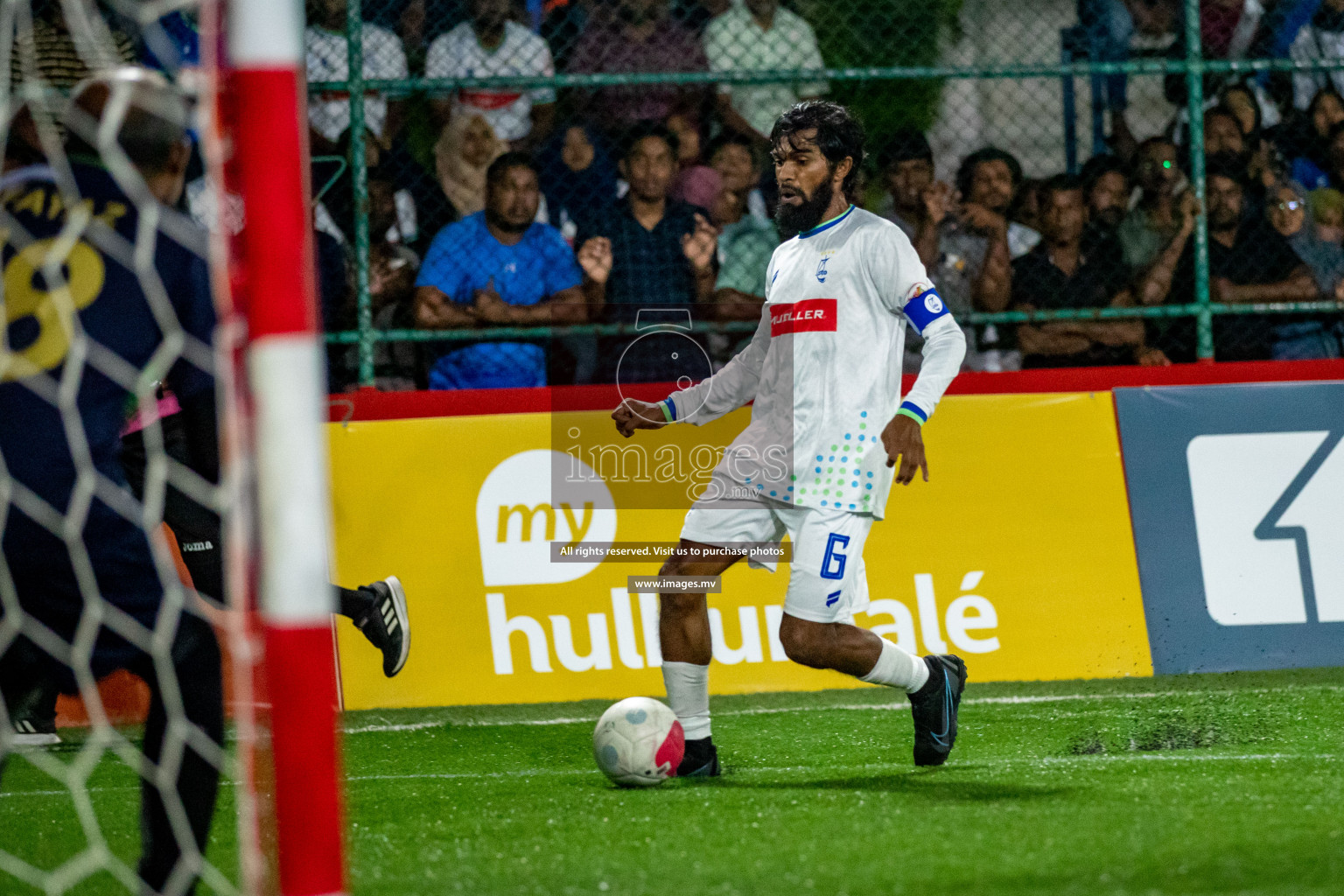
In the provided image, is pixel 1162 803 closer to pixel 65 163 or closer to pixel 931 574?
pixel 931 574

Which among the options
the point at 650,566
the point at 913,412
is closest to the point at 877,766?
the point at 913,412

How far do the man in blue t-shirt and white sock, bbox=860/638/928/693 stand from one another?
2.54 meters

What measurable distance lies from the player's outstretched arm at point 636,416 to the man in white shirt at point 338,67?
2.53 metres

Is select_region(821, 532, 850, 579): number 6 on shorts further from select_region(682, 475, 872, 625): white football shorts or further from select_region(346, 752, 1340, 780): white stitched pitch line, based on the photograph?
select_region(346, 752, 1340, 780): white stitched pitch line

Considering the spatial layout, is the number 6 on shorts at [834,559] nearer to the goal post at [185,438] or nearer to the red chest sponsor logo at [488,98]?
the goal post at [185,438]

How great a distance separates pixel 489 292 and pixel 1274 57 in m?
3.86

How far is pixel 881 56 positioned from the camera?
7.29 m

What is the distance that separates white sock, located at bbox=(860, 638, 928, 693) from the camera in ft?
15.0

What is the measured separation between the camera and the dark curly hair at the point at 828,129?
4.67m

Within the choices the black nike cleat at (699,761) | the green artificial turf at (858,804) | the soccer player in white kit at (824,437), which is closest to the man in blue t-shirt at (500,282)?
the green artificial turf at (858,804)

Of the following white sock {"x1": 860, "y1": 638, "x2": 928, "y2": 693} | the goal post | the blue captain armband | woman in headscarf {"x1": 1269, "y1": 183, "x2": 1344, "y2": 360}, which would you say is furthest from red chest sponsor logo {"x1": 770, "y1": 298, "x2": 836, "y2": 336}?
woman in headscarf {"x1": 1269, "y1": 183, "x2": 1344, "y2": 360}

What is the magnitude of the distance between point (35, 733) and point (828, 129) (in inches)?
149

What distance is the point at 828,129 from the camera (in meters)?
4.68

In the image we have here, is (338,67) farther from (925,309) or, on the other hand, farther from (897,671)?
(897,671)
